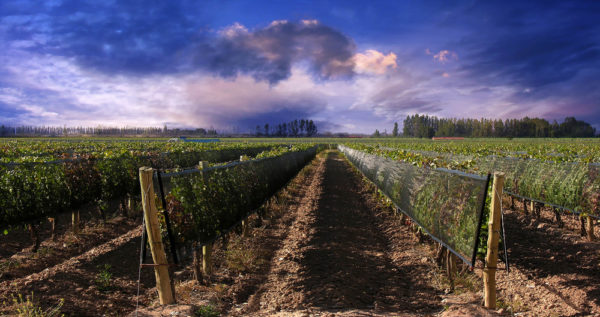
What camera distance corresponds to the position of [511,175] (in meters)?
11.4

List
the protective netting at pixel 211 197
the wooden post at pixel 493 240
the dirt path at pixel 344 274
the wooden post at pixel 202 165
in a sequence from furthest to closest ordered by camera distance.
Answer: the wooden post at pixel 202 165, the protective netting at pixel 211 197, the dirt path at pixel 344 274, the wooden post at pixel 493 240

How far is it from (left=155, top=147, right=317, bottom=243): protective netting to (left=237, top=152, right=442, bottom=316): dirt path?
55.5 inches

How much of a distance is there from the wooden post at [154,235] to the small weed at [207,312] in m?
0.52

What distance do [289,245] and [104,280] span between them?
3.87m

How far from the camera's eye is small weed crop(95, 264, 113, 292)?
5.42 meters

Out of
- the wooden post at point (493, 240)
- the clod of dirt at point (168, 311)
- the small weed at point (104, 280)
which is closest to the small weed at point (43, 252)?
the small weed at point (104, 280)

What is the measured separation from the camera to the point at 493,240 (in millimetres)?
4410

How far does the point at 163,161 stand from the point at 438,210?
1241cm

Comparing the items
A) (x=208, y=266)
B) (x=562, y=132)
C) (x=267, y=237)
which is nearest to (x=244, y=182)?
(x=267, y=237)

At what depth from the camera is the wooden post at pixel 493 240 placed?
4333 millimetres

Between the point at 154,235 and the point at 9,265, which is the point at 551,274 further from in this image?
the point at 9,265

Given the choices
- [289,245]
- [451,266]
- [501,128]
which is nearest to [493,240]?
[451,266]

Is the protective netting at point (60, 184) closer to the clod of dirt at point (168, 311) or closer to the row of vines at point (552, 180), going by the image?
the clod of dirt at point (168, 311)

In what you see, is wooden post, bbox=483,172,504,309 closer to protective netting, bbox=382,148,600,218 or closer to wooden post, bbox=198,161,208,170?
protective netting, bbox=382,148,600,218
